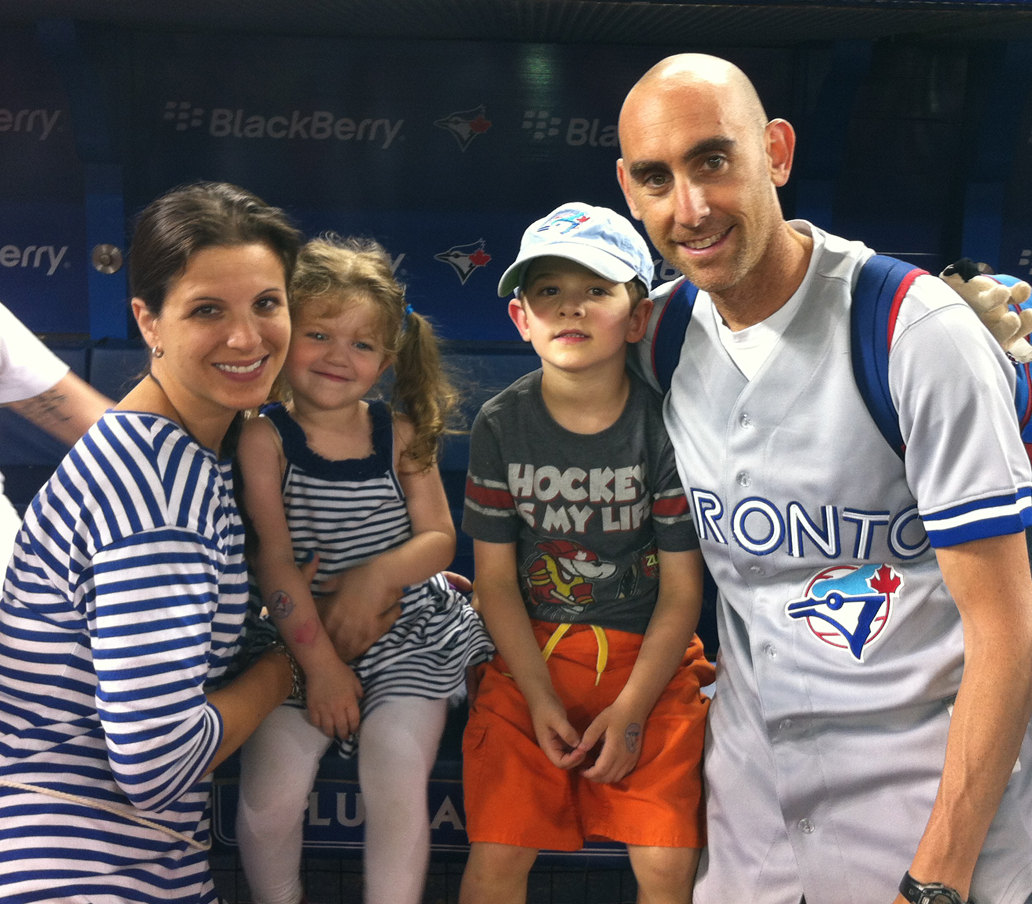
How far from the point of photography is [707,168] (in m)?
1.41

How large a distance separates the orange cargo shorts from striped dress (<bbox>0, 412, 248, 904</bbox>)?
48 cm

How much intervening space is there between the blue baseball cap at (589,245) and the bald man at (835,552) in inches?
5.5

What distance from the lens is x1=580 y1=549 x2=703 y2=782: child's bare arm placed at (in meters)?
1.55

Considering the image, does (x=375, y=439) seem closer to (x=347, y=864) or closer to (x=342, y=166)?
(x=347, y=864)

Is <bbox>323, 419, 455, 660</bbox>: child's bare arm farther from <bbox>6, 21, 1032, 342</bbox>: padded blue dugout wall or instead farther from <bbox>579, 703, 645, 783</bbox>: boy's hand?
<bbox>6, 21, 1032, 342</bbox>: padded blue dugout wall

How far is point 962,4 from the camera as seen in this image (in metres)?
1.72

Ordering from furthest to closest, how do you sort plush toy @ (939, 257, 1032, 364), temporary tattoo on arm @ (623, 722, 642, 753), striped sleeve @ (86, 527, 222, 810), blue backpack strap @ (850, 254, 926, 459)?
temporary tattoo on arm @ (623, 722, 642, 753) → plush toy @ (939, 257, 1032, 364) → blue backpack strap @ (850, 254, 926, 459) → striped sleeve @ (86, 527, 222, 810)

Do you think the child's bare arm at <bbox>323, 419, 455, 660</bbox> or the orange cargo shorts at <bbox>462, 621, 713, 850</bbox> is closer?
the orange cargo shorts at <bbox>462, 621, 713, 850</bbox>

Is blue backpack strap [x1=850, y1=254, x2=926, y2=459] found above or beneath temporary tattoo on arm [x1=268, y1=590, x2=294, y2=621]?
above

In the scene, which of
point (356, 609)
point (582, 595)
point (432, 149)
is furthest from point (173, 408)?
point (432, 149)

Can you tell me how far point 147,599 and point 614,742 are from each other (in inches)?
30.5

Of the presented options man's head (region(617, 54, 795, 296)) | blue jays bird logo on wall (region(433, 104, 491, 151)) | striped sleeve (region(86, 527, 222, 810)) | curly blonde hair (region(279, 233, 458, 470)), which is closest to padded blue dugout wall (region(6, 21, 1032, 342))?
blue jays bird logo on wall (region(433, 104, 491, 151))

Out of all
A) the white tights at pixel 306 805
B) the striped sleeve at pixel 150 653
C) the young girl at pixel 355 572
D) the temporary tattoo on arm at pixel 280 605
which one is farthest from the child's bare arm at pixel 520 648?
Result: the striped sleeve at pixel 150 653

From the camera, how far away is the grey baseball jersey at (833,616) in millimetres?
1332
